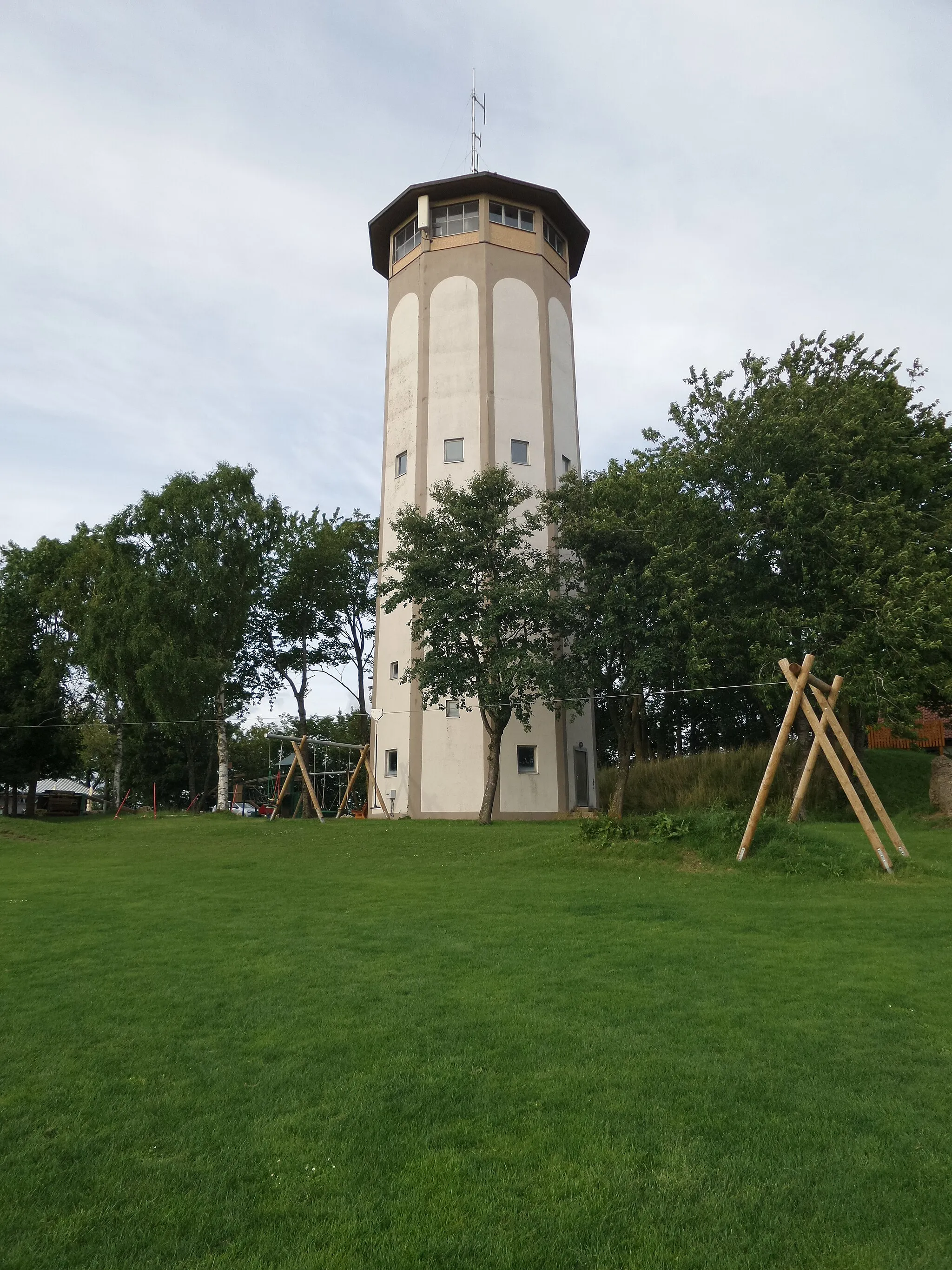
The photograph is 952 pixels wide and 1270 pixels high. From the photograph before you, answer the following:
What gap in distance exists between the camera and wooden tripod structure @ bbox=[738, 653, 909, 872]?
14.4m

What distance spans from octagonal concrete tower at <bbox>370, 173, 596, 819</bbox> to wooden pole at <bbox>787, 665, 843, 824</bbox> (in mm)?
14601

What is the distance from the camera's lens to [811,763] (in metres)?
16.5

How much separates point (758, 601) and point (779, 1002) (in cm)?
2175

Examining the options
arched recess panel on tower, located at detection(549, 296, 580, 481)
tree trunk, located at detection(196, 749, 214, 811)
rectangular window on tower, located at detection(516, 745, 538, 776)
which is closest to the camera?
rectangular window on tower, located at detection(516, 745, 538, 776)

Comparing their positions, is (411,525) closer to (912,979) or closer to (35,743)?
(912,979)

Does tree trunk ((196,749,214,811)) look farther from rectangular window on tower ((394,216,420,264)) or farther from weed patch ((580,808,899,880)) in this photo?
weed patch ((580,808,899,880))

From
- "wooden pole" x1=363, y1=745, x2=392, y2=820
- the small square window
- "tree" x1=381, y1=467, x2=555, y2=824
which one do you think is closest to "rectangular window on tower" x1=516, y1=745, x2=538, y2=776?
the small square window

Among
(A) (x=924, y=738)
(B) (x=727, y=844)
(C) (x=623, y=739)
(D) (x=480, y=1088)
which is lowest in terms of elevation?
(D) (x=480, y=1088)

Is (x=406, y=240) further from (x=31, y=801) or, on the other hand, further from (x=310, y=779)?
(x=31, y=801)

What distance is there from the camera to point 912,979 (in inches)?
305

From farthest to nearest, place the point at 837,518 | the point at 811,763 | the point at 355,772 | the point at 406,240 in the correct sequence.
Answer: the point at 406,240
the point at 355,772
the point at 837,518
the point at 811,763

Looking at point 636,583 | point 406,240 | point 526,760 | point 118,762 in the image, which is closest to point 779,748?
point 636,583

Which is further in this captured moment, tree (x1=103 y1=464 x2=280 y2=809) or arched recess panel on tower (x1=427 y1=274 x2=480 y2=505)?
tree (x1=103 y1=464 x2=280 y2=809)

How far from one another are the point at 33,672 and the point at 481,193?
99.3 feet
